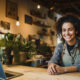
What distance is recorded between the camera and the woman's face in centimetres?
186

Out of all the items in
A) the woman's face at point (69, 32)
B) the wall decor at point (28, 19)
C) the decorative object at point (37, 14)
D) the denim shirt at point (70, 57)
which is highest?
the decorative object at point (37, 14)

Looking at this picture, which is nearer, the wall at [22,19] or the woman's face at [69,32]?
the woman's face at [69,32]

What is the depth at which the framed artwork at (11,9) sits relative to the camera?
4.36 metres

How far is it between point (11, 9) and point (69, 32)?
3.02m

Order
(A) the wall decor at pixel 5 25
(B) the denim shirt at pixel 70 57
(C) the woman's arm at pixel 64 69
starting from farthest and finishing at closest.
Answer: (A) the wall decor at pixel 5 25 < (B) the denim shirt at pixel 70 57 < (C) the woman's arm at pixel 64 69

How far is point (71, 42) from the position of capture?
189 centimetres

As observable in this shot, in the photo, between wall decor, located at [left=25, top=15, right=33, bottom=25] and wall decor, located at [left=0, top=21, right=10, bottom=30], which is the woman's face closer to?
wall decor, located at [left=0, top=21, right=10, bottom=30]

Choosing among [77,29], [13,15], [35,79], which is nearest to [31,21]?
[13,15]

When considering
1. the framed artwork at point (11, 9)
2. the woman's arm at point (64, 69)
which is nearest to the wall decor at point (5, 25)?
the framed artwork at point (11, 9)

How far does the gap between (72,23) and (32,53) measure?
2.99 ft

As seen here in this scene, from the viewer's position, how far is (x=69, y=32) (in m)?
1.88

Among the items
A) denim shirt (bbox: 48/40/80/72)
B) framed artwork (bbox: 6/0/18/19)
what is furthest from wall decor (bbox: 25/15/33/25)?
denim shirt (bbox: 48/40/80/72)

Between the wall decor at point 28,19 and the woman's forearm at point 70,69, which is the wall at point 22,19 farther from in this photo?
the woman's forearm at point 70,69

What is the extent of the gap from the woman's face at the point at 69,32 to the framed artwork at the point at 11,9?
2811 millimetres
